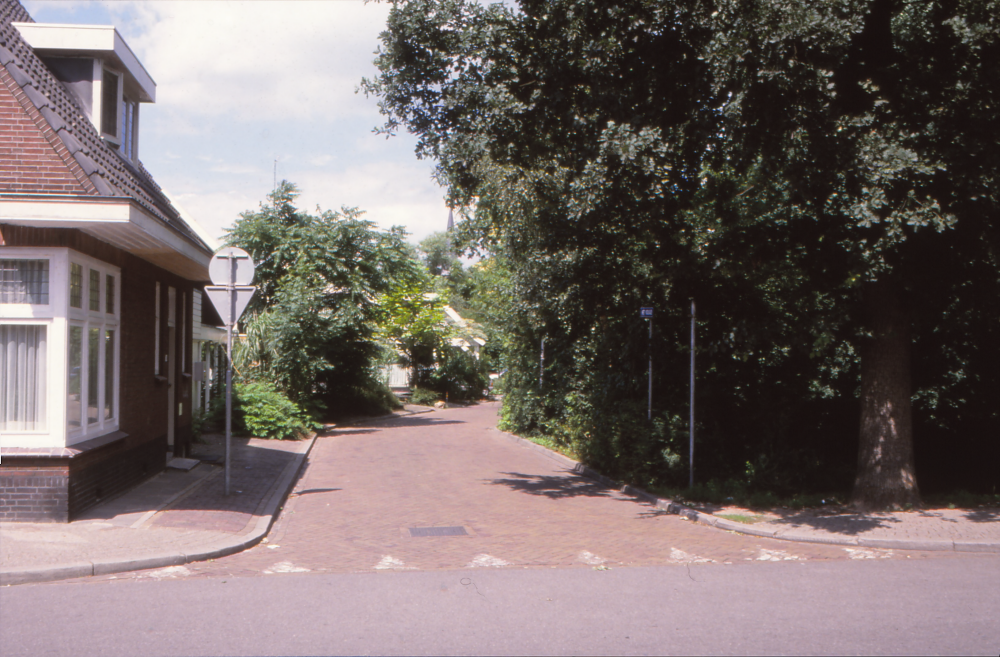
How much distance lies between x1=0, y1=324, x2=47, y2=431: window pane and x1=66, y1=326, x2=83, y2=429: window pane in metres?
0.30

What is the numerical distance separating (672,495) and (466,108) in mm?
6613

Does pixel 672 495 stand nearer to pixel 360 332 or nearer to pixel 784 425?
Answer: pixel 784 425

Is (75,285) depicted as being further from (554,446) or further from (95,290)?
(554,446)

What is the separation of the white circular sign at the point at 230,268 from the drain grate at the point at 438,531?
4278mm

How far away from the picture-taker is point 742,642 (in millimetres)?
5418

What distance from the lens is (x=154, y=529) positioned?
8906 mm

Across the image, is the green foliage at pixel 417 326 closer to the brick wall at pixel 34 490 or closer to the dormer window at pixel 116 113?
the dormer window at pixel 116 113

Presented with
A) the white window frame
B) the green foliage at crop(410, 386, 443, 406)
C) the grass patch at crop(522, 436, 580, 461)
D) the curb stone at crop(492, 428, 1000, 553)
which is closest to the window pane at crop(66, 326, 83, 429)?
the white window frame

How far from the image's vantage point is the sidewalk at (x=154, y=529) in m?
7.38

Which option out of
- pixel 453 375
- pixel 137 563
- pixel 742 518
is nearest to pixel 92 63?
pixel 137 563

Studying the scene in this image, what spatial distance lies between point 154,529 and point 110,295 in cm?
361

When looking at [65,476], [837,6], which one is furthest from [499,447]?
[837,6]

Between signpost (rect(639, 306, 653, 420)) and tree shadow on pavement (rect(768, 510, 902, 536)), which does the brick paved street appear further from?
signpost (rect(639, 306, 653, 420))

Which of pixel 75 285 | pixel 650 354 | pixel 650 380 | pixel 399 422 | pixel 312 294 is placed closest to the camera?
pixel 75 285
